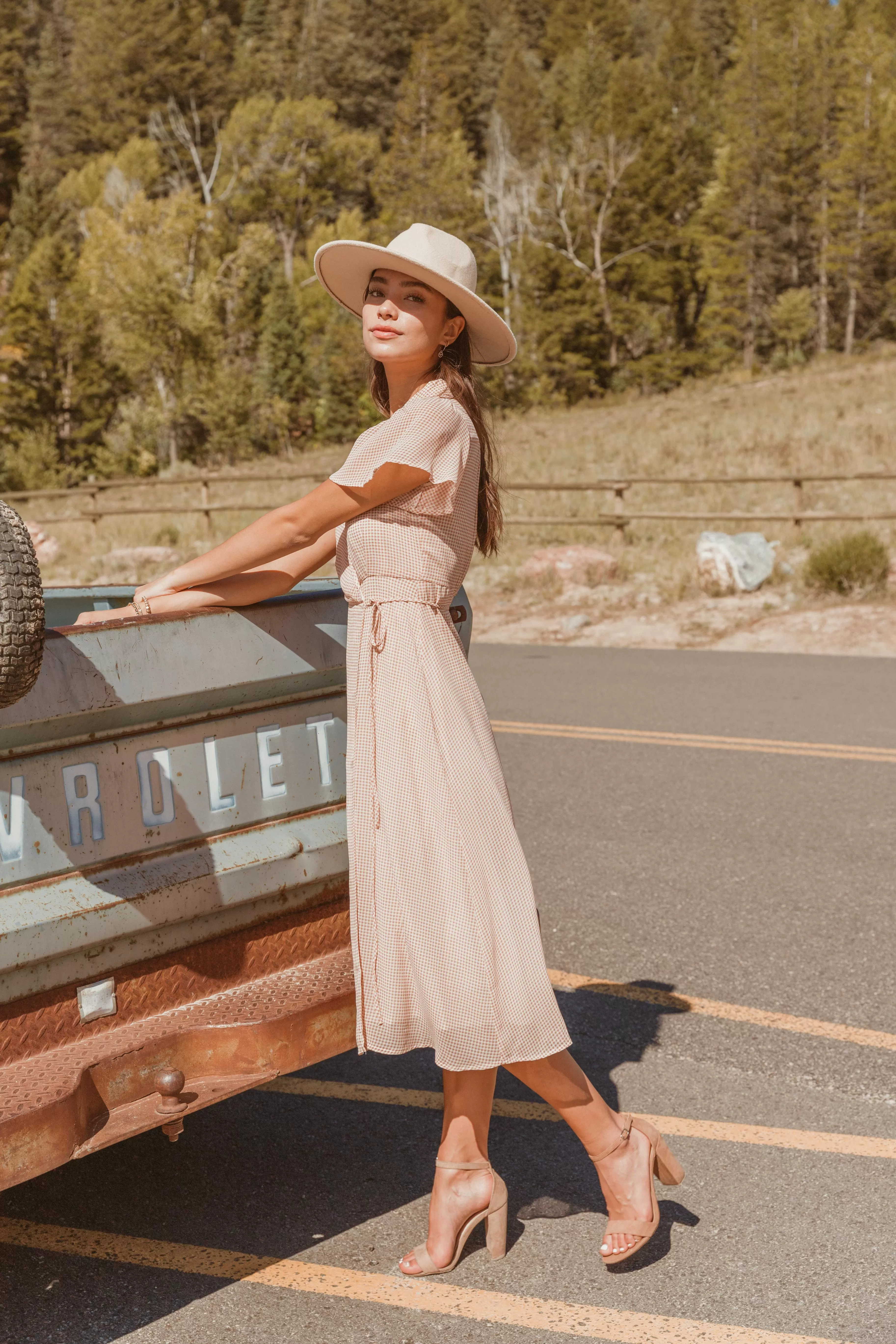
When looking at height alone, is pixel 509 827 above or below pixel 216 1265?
above

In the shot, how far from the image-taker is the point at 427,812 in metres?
2.52

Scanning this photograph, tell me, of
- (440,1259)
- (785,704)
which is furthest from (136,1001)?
(785,704)

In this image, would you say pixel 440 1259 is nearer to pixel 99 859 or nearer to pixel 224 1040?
pixel 224 1040

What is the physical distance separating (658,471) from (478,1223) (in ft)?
94.8

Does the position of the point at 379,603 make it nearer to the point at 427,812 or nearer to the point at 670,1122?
the point at 427,812

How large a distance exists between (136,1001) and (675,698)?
7237mm

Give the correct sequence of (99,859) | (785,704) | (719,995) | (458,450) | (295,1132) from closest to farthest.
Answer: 1. (99,859)
2. (458,450)
3. (295,1132)
4. (719,995)
5. (785,704)

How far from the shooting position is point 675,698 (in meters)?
9.46

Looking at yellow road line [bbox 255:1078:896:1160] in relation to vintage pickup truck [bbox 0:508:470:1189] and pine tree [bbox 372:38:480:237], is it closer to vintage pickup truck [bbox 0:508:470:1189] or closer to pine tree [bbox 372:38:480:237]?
vintage pickup truck [bbox 0:508:470:1189]

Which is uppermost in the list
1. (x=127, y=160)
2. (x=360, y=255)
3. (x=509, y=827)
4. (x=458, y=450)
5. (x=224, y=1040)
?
(x=127, y=160)

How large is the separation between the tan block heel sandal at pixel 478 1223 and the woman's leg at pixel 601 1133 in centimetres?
19

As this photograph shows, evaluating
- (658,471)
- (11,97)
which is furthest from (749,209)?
(11,97)

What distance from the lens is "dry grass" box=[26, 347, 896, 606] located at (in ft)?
57.2

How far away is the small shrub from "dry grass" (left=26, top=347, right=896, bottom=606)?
0.55m
